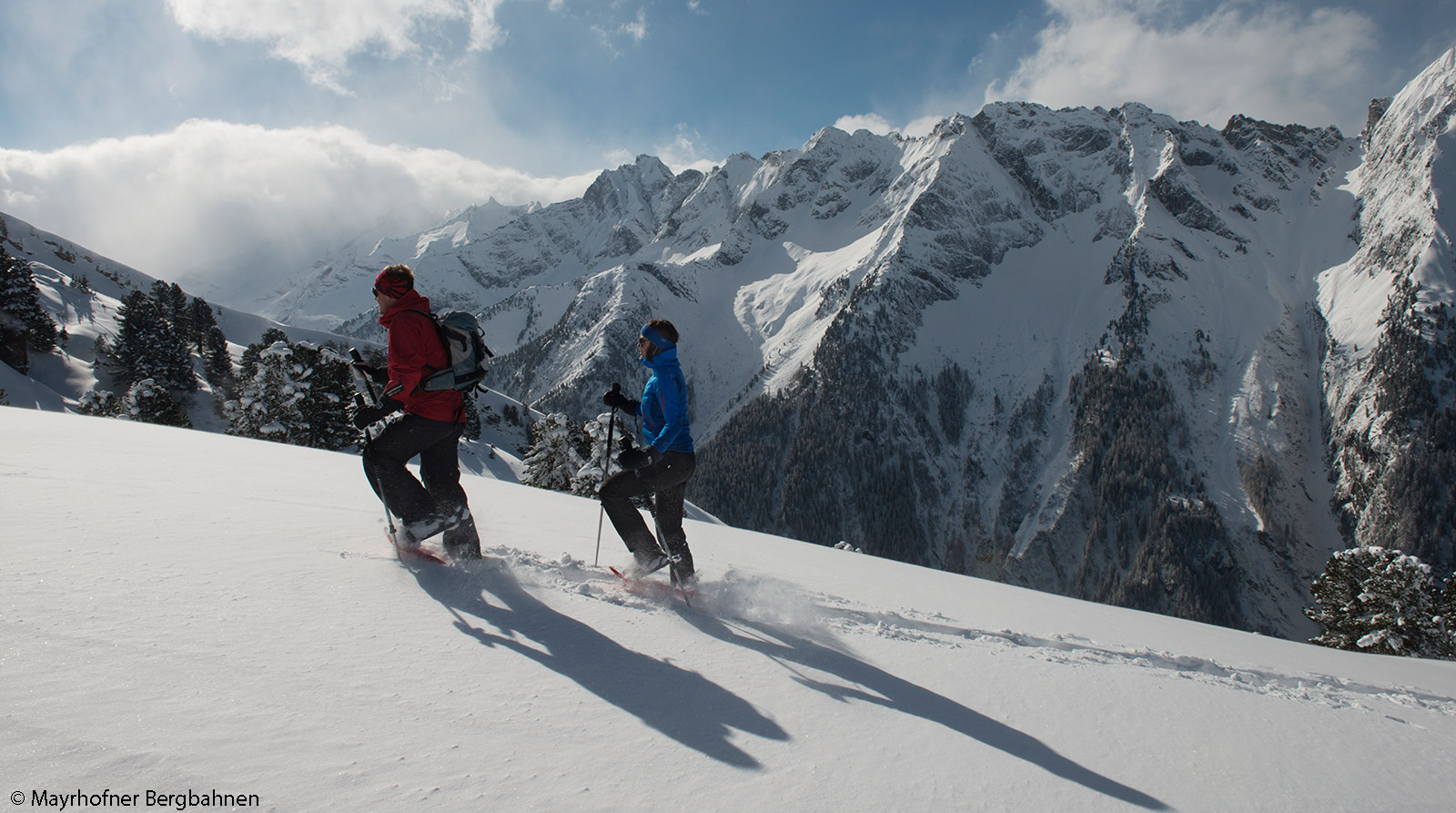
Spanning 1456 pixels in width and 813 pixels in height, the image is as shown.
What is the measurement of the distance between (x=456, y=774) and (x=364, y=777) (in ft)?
0.87

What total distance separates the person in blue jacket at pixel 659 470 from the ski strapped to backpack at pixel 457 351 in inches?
53.0

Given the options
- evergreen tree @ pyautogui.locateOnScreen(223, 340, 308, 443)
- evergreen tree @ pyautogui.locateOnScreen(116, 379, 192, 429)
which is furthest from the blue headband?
evergreen tree @ pyautogui.locateOnScreen(116, 379, 192, 429)

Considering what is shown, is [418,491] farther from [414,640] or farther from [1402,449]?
[1402,449]

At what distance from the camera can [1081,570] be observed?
125 meters

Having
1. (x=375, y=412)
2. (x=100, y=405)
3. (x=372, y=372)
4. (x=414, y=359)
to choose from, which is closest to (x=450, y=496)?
(x=375, y=412)

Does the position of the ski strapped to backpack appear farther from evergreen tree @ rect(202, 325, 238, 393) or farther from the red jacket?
evergreen tree @ rect(202, 325, 238, 393)

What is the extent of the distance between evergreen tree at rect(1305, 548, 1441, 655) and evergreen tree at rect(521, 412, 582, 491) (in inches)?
1333

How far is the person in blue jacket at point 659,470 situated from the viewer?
5359 millimetres

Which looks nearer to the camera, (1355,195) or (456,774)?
(456,774)

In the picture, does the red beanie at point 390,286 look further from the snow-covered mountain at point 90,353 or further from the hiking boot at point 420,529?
the snow-covered mountain at point 90,353

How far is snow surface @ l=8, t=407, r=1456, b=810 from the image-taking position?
196cm

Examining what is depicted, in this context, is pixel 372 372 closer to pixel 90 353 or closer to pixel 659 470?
pixel 659 470

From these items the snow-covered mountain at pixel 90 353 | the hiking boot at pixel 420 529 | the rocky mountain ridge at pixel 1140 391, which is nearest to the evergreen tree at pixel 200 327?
the snow-covered mountain at pixel 90 353

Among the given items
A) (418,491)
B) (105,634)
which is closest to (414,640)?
(105,634)
